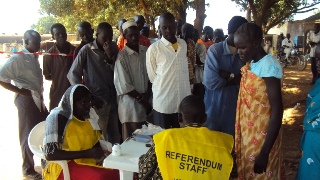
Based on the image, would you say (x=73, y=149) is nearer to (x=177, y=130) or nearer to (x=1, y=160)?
(x=177, y=130)

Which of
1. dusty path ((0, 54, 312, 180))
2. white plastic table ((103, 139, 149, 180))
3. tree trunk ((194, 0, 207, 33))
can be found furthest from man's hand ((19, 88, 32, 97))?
tree trunk ((194, 0, 207, 33))

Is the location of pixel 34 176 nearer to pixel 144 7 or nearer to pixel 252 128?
pixel 252 128

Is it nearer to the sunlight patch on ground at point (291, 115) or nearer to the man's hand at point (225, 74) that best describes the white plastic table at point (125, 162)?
the man's hand at point (225, 74)

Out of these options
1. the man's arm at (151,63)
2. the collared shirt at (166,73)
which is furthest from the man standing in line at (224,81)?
the man's arm at (151,63)

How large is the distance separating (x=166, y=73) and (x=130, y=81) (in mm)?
427

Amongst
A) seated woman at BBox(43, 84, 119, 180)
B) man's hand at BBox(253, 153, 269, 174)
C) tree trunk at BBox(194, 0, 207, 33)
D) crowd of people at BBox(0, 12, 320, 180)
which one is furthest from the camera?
tree trunk at BBox(194, 0, 207, 33)

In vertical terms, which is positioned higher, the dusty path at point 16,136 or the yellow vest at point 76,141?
the yellow vest at point 76,141

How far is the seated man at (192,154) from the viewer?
76.3 inches

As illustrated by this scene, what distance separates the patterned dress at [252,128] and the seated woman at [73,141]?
Answer: 1043mm

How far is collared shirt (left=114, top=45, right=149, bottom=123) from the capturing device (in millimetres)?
3537

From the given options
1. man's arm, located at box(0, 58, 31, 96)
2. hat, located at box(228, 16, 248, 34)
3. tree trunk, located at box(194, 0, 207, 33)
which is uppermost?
tree trunk, located at box(194, 0, 207, 33)

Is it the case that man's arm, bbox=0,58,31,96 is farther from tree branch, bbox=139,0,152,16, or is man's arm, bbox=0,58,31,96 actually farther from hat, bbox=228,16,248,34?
tree branch, bbox=139,0,152,16

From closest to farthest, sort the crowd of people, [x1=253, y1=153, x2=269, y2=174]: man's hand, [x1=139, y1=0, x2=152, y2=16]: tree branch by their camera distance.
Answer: the crowd of people → [x1=253, y1=153, x2=269, y2=174]: man's hand → [x1=139, y1=0, x2=152, y2=16]: tree branch

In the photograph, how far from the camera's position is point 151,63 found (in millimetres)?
3420
